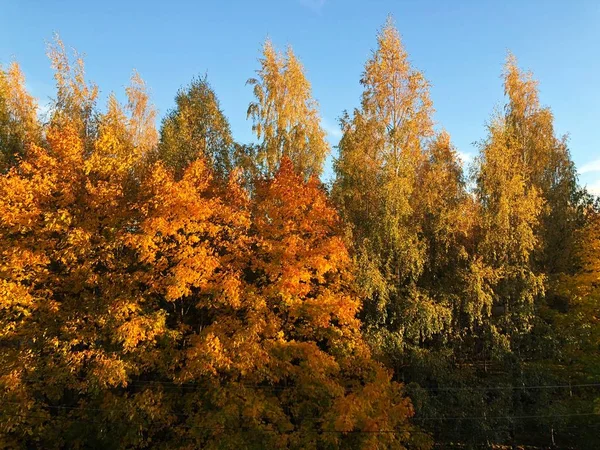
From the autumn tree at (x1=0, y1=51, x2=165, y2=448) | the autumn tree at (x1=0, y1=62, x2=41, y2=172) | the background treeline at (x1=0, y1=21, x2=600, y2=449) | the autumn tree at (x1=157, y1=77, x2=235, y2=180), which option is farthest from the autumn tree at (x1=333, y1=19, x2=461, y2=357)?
the autumn tree at (x1=0, y1=62, x2=41, y2=172)

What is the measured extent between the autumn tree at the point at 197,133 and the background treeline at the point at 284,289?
0.13 meters

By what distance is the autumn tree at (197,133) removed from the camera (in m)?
21.5

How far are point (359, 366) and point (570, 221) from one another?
18707mm

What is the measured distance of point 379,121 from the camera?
20.9m

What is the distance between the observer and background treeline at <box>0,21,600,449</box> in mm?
14305

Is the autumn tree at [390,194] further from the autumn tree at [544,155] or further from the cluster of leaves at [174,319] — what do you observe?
the autumn tree at [544,155]

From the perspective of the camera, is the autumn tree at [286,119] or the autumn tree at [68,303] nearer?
the autumn tree at [68,303]

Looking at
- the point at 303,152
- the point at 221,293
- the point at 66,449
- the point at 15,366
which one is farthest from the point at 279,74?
the point at 66,449

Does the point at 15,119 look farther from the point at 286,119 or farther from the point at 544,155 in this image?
the point at 544,155

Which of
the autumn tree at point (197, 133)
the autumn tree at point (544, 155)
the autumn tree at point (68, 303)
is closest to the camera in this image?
the autumn tree at point (68, 303)

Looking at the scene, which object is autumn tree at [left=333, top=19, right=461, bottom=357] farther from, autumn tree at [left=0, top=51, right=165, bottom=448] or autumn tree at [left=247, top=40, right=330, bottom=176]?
autumn tree at [left=0, top=51, right=165, bottom=448]

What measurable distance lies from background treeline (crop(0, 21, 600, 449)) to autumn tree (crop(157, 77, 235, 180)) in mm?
127

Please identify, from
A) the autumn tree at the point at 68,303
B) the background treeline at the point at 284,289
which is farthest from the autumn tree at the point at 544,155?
the autumn tree at the point at 68,303

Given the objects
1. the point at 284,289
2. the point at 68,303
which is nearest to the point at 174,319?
the point at 68,303
